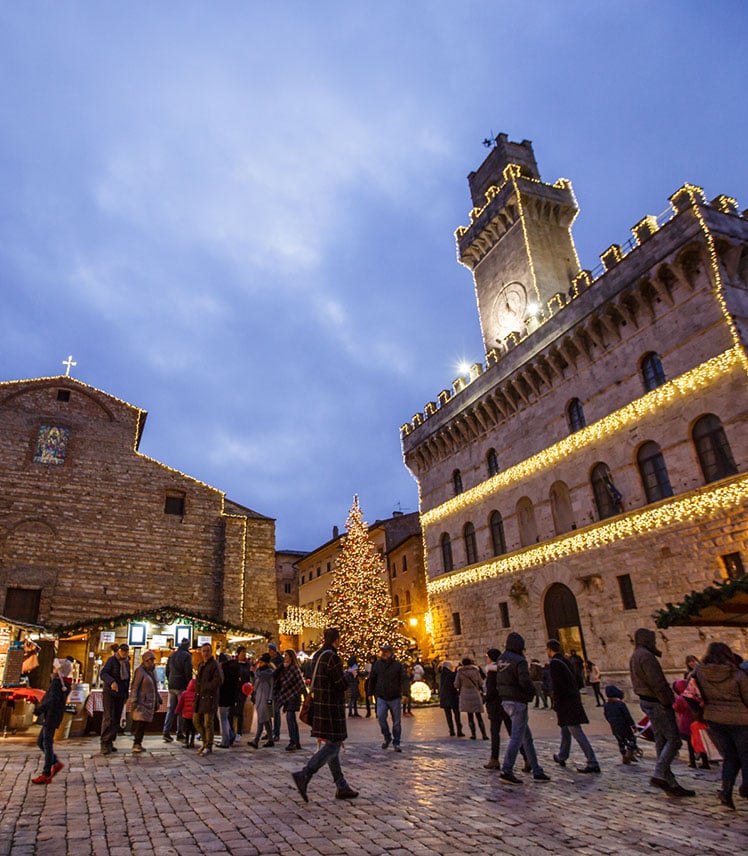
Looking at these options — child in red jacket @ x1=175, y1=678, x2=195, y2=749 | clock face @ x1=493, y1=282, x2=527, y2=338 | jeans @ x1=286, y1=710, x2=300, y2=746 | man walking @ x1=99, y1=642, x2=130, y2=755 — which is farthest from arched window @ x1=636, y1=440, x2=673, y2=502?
man walking @ x1=99, y1=642, x2=130, y2=755

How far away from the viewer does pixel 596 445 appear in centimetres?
1948

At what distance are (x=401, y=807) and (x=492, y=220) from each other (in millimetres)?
29250

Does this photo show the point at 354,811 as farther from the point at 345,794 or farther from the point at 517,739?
the point at 517,739

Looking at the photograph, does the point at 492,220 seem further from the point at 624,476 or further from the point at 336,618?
the point at 336,618

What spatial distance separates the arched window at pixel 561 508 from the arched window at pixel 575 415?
210 centimetres

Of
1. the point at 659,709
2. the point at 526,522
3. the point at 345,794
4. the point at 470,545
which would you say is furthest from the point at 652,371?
the point at 345,794

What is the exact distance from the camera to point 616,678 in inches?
678

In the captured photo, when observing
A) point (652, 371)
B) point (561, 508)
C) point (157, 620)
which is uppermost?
point (652, 371)

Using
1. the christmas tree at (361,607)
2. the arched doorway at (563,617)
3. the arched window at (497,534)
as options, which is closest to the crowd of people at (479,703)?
the arched doorway at (563,617)

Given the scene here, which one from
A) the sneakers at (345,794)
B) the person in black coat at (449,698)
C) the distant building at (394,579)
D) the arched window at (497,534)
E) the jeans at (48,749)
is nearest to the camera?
the sneakers at (345,794)

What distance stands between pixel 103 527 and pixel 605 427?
20.7 m

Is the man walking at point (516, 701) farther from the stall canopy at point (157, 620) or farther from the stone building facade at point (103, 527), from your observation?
the stone building facade at point (103, 527)

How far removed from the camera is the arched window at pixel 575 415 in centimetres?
2064

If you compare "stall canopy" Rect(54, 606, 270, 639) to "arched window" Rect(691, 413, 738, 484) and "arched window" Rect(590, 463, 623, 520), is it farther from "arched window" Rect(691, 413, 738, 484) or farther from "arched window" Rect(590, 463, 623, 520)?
"arched window" Rect(691, 413, 738, 484)
